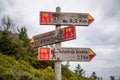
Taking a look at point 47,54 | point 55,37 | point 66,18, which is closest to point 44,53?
point 47,54

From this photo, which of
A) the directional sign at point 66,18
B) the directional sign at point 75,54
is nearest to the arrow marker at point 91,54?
the directional sign at point 75,54

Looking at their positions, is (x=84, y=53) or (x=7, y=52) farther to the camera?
(x=7, y=52)

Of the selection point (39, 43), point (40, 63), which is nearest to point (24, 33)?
point (40, 63)

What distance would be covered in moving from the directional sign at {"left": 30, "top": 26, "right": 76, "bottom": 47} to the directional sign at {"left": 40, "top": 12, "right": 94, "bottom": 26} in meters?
0.36

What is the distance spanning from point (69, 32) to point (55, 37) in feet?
1.84

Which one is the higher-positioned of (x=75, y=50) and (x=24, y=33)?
(x=24, y=33)

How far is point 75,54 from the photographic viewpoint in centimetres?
796

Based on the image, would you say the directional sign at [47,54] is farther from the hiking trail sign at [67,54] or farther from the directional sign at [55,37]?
the directional sign at [55,37]

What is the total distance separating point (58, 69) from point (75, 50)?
2.37 ft

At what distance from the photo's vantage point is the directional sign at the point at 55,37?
25.4 feet

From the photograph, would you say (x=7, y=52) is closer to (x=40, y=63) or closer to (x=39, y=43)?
(x=40, y=63)

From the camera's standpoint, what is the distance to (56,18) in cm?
839

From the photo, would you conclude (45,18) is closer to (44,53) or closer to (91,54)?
(44,53)

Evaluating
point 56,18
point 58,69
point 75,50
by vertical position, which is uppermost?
point 56,18
